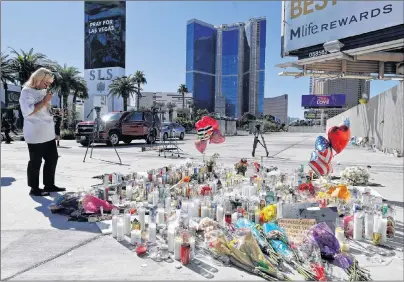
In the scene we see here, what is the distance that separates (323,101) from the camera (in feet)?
283

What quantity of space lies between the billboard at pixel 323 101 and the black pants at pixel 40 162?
289ft

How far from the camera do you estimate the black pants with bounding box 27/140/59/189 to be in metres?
4.84

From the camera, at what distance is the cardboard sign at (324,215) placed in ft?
11.3

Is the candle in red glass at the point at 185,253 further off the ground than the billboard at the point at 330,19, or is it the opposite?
the billboard at the point at 330,19

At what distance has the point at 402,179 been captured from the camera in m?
7.14

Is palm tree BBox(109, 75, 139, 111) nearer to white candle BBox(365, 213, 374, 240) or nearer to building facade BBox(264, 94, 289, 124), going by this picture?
white candle BBox(365, 213, 374, 240)

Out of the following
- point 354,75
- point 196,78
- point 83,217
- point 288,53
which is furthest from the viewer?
point 196,78

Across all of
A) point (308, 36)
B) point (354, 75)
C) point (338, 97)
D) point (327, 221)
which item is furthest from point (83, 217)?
point (338, 97)

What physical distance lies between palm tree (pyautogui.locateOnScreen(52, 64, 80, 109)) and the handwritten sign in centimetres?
3663

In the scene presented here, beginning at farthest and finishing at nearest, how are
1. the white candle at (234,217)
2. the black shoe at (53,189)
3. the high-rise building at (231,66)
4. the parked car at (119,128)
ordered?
the high-rise building at (231,66)
the parked car at (119,128)
the black shoe at (53,189)
the white candle at (234,217)

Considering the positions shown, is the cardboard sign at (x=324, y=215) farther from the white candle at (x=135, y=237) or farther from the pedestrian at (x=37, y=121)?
the pedestrian at (x=37, y=121)

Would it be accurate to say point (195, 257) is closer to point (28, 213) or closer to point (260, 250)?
point (260, 250)

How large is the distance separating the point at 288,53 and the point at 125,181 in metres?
11.8

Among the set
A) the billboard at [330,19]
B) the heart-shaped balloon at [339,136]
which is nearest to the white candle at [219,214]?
the heart-shaped balloon at [339,136]
